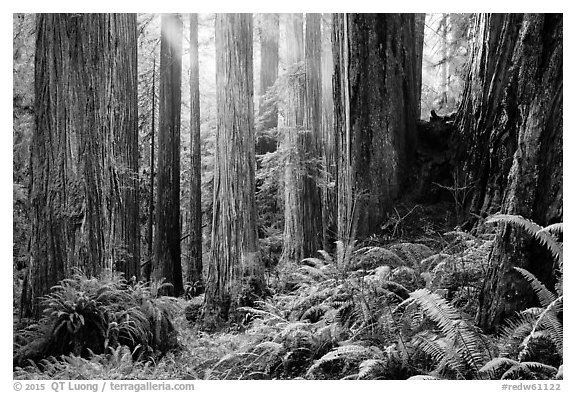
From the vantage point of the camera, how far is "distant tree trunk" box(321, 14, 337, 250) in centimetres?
1030

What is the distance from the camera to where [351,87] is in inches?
247

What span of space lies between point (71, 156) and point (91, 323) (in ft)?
6.01

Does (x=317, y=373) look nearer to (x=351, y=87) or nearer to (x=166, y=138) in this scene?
(x=351, y=87)

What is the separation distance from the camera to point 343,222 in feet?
20.5

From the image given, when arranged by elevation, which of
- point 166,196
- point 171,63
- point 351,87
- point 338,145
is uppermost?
point 171,63

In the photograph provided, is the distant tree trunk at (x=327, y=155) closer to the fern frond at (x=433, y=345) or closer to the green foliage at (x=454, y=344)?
the fern frond at (x=433, y=345)

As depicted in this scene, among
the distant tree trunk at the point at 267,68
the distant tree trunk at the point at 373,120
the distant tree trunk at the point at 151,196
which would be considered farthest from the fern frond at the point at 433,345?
Result: the distant tree trunk at the point at 267,68

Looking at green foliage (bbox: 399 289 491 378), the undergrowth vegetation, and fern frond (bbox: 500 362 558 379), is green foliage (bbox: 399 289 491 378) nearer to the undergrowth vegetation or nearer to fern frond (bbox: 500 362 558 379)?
the undergrowth vegetation

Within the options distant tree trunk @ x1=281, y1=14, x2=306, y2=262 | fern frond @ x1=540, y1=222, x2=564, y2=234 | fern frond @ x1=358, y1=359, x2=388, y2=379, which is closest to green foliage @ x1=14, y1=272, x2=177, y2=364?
fern frond @ x1=358, y1=359, x2=388, y2=379
